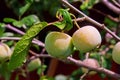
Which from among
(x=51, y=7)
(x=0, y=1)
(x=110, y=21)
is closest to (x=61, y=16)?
(x=110, y=21)

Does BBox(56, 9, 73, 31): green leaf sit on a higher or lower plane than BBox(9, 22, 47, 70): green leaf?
higher

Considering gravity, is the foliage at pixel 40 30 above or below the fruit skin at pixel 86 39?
below

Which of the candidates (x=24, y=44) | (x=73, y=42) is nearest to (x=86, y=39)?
(x=73, y=42)

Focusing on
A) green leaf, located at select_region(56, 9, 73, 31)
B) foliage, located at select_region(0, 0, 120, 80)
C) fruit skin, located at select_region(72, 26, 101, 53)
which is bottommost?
foliage, located at select_region(0, 0, 120, 80)

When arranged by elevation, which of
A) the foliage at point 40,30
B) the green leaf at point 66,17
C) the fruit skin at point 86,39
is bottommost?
the foliage at point 40,30

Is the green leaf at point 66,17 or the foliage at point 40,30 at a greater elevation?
the green leaf at point 66,17

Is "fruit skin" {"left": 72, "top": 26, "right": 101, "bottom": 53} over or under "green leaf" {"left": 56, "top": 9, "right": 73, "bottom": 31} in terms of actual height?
under
